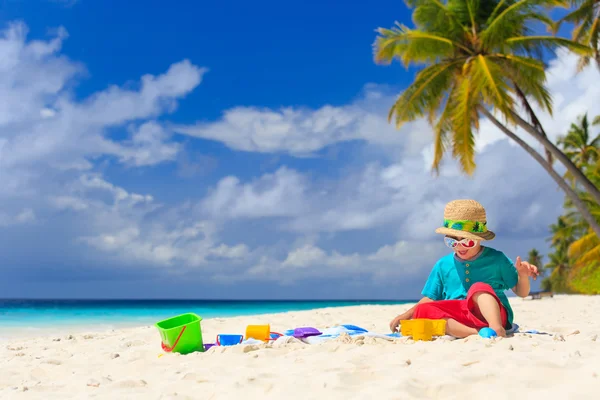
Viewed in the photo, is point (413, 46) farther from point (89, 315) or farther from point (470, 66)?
point (89, 315)

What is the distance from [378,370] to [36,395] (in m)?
1.82

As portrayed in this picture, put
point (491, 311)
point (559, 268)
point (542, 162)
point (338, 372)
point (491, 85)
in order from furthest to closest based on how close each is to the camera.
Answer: point (559, 268) < point (542, 162) < point (491, 85) < point (491, 311) < point (338, 372)

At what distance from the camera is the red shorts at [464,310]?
422 centimetres

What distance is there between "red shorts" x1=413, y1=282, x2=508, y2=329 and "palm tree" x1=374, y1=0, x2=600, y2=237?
354 inches

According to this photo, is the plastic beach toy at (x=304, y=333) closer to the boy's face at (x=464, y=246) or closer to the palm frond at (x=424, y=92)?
the boy's face at (x=464, y=246)

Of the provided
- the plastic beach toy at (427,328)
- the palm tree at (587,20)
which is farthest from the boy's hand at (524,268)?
the palm tree at (587,20)

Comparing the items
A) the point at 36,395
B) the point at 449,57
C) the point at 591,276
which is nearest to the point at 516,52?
the point at 449,57

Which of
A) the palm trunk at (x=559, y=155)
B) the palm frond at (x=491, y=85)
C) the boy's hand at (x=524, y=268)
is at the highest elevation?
the palm frond at (x=491, y=85)

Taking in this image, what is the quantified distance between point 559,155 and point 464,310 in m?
10.4

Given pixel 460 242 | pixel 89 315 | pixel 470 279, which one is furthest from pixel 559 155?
pixel 89 315

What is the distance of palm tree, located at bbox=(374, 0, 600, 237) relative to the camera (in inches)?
512

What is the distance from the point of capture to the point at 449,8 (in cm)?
1424

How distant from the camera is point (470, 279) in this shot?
4.48 metres

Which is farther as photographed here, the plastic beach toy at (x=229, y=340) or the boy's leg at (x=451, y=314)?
the plastic beach toy at (x=229, y=340)
